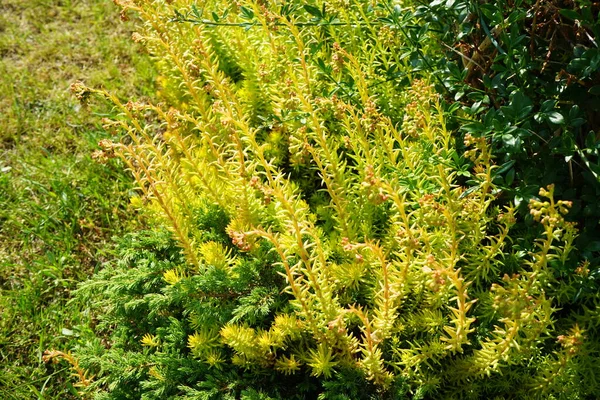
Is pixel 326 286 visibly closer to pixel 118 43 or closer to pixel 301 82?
pixel 301 82

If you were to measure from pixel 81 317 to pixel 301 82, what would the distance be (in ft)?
5.85

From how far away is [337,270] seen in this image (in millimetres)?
2518

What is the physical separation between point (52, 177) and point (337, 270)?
2350 mm

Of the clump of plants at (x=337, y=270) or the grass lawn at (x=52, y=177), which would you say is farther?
the grass lawn at (x=52, y=177)

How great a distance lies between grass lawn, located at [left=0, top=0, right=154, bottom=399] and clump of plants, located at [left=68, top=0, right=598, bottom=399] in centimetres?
61

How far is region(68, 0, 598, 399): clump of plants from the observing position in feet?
7.35

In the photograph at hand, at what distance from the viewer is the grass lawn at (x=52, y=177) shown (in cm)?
330

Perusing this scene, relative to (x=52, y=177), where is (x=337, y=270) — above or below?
above

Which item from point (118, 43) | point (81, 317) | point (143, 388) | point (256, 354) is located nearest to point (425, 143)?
point (256, 354)

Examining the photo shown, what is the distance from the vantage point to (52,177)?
395 cm

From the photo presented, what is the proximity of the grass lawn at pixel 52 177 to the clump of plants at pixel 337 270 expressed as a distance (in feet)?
1.99

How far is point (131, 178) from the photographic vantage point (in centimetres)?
391

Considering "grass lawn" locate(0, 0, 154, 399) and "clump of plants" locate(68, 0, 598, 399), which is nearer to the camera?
"clump of plants" locate(68, 0, 598, 399)

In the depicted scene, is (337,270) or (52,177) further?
(52,177)
